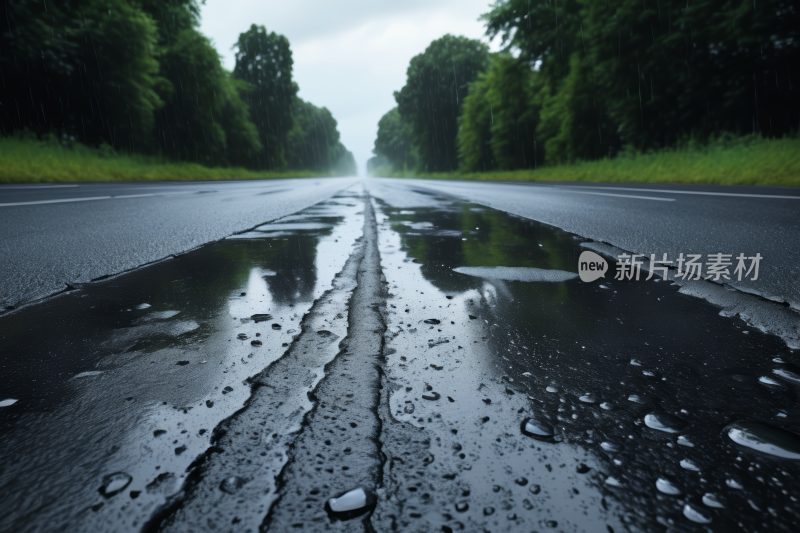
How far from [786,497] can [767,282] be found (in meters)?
1.88

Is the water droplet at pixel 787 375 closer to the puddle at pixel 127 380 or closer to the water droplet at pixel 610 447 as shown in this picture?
the water droplet at pixel 610 447

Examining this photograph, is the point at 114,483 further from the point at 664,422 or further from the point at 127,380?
the point at 664,422

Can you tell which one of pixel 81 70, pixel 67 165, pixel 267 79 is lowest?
pixel 67 165

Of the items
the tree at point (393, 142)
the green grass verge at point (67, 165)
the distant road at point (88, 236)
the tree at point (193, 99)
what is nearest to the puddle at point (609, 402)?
the distant road at point (88, 236)

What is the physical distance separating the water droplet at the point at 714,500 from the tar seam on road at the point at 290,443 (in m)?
0.55

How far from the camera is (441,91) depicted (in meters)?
55.4

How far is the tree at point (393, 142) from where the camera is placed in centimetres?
8065

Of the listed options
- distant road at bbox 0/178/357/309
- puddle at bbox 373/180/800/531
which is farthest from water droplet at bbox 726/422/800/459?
distant road at bbox 0/178/357/309

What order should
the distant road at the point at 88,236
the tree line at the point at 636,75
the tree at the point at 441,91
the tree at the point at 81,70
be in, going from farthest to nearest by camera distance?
the tree at the point at 441,91
the tree at the point at 81,70
the tree line at the point at 636,75
the distant road at the point at 88,236

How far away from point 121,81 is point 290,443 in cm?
2735

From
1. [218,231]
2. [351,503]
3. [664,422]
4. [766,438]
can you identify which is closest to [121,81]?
[218,231]

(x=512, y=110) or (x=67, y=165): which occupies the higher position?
(x=512, y=110)

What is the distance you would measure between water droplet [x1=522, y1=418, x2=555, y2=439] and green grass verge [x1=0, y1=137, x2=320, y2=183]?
15.2 m

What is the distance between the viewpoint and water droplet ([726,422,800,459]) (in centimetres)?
89
